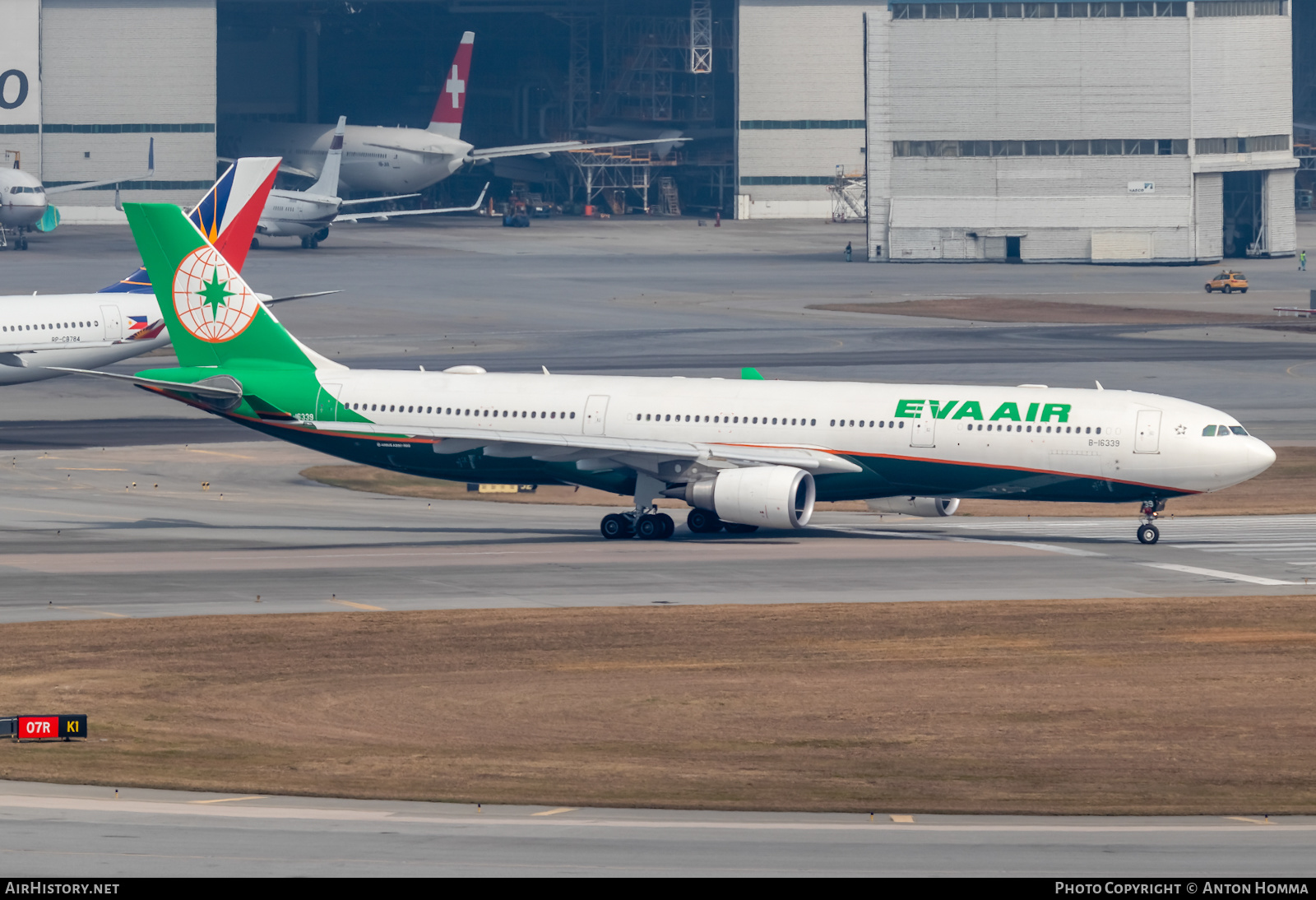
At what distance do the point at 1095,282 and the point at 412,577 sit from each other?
342ft

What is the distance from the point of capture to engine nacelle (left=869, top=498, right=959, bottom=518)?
5306cm

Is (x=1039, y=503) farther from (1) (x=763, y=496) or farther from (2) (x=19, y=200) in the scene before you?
(2) (x=19, y=200)

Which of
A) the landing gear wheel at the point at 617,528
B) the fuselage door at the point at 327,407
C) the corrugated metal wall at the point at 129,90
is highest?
the corrugated metal wall at the point at 129,90

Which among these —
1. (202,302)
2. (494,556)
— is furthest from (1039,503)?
(202,302)

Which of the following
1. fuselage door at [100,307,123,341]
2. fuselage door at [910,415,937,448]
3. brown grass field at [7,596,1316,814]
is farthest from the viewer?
fuselage door at [100,307,123,341]

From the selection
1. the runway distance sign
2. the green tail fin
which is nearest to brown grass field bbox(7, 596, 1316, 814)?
the runway distance sign

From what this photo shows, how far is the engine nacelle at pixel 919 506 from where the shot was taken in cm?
5306

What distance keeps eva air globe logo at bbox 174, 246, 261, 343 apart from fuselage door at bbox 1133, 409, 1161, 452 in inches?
1012

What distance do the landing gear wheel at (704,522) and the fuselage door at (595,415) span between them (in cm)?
359

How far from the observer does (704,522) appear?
53.5 metres

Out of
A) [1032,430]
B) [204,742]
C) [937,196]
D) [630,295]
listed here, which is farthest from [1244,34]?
[204,742]

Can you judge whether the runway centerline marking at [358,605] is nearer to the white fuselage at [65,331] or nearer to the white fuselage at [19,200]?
the white fuselage at [65,331]

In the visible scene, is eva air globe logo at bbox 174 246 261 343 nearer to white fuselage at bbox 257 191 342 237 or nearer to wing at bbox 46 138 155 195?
white fuselage at bbox 257 191 342 237

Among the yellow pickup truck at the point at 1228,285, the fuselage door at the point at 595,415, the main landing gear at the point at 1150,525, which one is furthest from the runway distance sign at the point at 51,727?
the yellow pickup truck at the point at 1228,285
